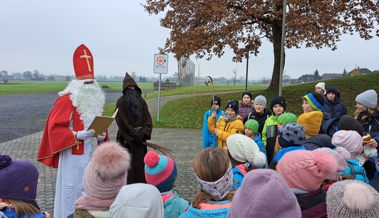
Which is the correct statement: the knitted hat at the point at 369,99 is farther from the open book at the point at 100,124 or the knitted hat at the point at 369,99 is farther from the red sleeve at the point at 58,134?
the red sleeve at the point at 58,134

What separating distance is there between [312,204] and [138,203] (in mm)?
1169

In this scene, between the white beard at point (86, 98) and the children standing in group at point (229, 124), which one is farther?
the children standing in group at point (229, 124)

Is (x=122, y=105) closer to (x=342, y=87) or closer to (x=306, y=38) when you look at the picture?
(x=306, y=38)

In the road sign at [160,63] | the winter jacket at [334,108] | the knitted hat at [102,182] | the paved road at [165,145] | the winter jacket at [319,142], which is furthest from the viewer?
the road sign at [160,63]

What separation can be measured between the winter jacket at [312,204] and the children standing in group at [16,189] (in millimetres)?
1816

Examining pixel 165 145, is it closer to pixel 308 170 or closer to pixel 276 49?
pixel 308 170

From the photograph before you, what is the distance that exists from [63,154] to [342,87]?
18.9m

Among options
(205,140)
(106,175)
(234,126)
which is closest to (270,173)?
(106,175)

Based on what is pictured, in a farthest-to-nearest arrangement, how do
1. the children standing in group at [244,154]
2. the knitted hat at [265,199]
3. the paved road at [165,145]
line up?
the paved road at [165,145]
the children standing in group at [244,154]
the knitted hat at [265,199]

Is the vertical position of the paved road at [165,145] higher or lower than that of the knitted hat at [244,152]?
lower

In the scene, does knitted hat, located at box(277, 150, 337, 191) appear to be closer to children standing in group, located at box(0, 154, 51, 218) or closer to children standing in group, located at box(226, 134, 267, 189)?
children standing in group, located at box(226, 134, 267, 189)

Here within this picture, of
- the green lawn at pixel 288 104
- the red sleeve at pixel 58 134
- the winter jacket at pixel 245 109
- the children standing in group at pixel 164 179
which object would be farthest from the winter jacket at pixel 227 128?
the green lawn at pixel 288 104

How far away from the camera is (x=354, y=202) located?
1.84 metres

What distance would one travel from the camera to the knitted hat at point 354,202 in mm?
1834
